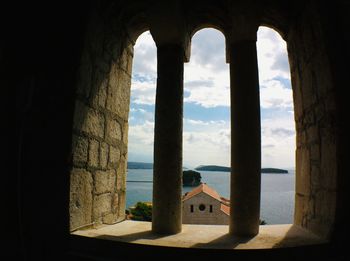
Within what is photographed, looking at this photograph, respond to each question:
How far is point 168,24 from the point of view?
2.17m

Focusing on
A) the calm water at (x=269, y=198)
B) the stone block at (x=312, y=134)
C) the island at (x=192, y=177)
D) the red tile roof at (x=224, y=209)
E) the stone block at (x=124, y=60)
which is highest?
the stone block at (x=124, y=60)

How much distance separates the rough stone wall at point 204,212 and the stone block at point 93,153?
41.5 ft

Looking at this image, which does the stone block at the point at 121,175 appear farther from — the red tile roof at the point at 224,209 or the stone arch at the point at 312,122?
the red tile roof at the point at 224,209

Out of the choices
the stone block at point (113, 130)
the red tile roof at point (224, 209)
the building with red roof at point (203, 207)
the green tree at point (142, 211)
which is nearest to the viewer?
the stone block at point (113, 130)

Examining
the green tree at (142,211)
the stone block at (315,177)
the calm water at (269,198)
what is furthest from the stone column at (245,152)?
the calm water at (269,198)

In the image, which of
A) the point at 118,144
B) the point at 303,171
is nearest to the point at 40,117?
the point at 118,144

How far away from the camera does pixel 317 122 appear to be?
1949mm

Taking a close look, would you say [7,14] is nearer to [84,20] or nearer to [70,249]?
[84,20]

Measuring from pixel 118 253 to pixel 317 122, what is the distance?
5.05 feet

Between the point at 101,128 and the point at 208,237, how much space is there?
3.60ft

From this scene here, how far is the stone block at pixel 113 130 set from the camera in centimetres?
232

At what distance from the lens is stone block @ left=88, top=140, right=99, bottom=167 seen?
1987 mm

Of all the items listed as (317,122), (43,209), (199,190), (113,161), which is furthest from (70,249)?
(199,190)

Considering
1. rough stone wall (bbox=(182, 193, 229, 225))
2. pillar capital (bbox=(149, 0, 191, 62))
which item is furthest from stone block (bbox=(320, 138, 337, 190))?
rough stone wall (bbox=(182, 193, 229, 225))
